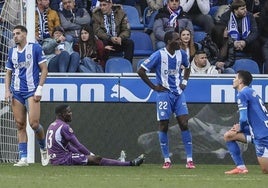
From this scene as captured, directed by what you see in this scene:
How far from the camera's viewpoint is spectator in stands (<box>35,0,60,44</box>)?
695 inches

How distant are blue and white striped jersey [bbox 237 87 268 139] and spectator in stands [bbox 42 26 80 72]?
4.88 m

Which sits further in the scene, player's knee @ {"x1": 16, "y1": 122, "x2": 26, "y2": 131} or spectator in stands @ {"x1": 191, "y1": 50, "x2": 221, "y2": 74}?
spectator in stands @ {"x1": 191, "y1": 50, "x2": 221, "y2": 74}

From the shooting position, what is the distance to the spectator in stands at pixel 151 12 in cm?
1900

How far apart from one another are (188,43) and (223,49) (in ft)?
2.78

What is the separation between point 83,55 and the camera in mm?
17344

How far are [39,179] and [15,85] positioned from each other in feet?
10.6

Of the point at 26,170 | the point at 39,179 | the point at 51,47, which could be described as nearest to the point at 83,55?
the point at 51,47

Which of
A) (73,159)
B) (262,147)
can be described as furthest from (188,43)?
(262,147)

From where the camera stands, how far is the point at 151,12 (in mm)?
19359

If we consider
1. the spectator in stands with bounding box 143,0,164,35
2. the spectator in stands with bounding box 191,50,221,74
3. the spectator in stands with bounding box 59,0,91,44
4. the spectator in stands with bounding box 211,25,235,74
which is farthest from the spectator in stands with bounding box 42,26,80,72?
the spectator in stands with bounding box 211,25,235,74

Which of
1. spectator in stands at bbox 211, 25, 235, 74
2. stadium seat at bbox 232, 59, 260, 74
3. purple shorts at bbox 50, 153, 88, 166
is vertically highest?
spectator in stands at bbox 211, 25, 235, 74

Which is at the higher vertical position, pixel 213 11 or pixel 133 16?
pixel 213 11

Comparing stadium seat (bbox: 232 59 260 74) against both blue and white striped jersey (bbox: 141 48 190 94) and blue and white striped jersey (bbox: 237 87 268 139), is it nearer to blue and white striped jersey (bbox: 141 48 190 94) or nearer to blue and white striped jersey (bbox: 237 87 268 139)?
blue and white striped jersey (bbox: 141 48 190 94)

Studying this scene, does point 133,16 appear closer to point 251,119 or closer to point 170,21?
point 170,21
